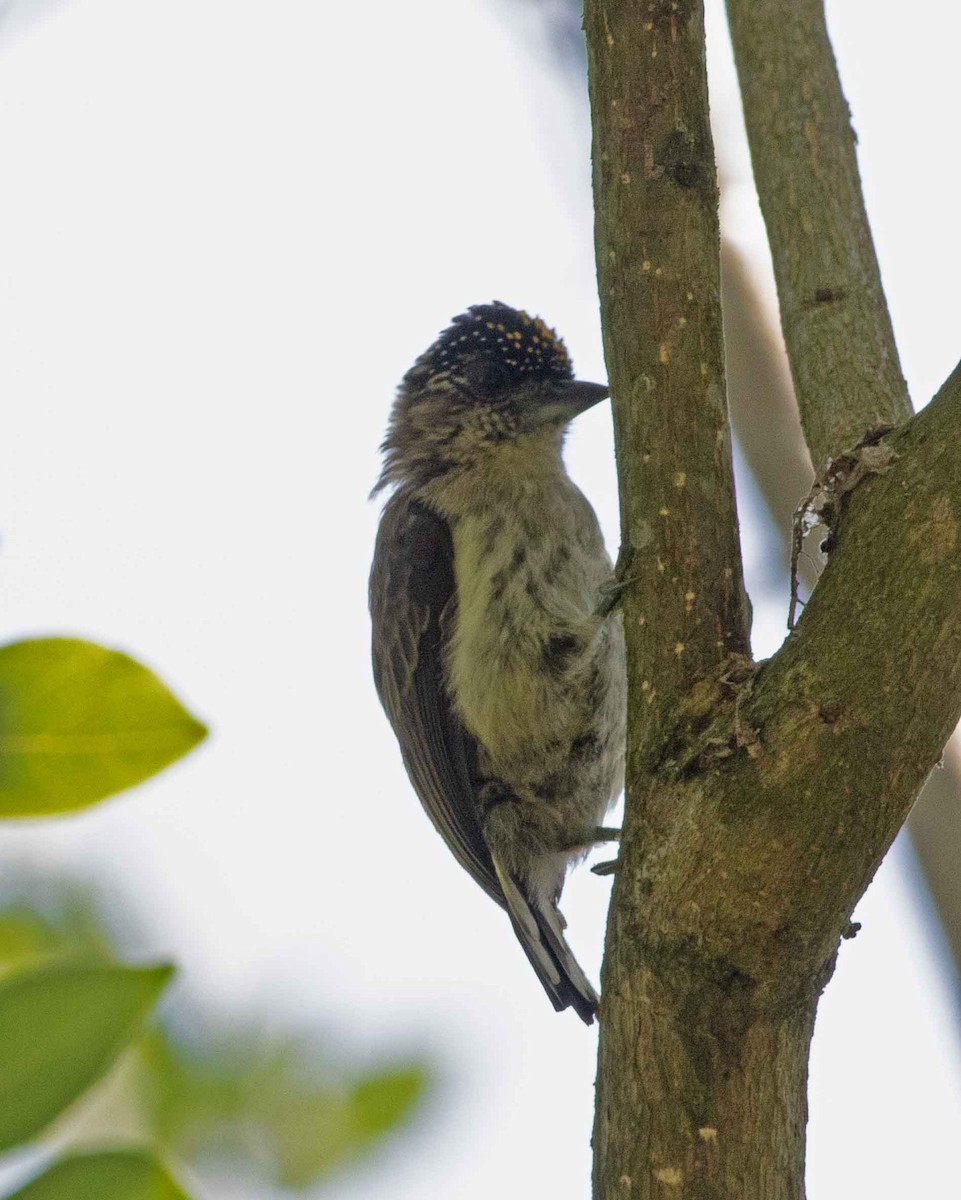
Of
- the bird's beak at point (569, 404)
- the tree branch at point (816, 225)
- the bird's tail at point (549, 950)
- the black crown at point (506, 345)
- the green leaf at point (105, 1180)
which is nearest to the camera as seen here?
the green leaf at point (105, 1180)

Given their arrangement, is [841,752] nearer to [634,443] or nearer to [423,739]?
[634,443]

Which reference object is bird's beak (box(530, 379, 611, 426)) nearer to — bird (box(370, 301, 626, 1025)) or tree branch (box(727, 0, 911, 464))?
bird (box(370, 301, 626, 1025))

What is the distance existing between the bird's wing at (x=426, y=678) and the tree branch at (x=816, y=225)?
4.38 ft

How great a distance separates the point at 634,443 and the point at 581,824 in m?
1.74

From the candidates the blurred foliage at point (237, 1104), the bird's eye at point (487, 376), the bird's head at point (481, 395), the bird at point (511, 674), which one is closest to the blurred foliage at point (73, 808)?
the blurred foliage at point (237, 1104)

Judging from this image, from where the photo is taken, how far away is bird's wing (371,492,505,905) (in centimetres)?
389

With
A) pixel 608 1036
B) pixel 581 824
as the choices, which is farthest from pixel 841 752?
pixel 581 824

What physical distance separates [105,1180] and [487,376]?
408 cm

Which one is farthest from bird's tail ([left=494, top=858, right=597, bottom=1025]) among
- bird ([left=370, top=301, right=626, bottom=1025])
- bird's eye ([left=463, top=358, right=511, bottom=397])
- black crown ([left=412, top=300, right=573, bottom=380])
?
black crown ([left=412, top=300, right=573, bottom=380])

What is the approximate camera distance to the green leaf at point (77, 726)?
2.52ft

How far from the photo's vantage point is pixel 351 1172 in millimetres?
2033

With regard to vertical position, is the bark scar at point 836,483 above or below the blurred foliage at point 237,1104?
above

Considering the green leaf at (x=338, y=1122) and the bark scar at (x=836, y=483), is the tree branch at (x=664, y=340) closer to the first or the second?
the bark scar at (x=836, y=483)

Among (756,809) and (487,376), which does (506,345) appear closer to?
(487,376)
